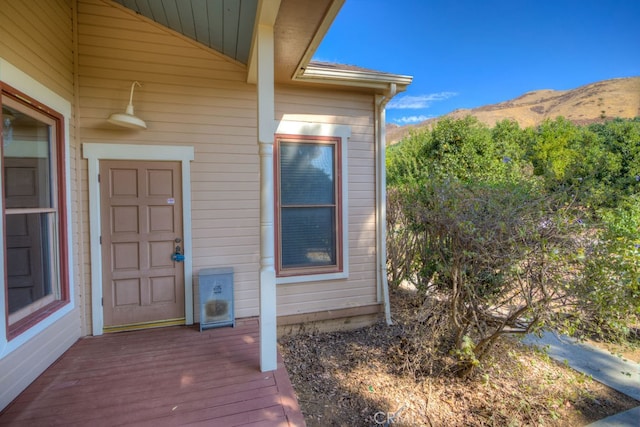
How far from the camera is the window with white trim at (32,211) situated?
6.91 ft

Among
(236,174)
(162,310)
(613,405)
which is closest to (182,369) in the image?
(162,310)

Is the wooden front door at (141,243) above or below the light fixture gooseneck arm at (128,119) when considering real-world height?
below

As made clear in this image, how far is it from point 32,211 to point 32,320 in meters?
0.85

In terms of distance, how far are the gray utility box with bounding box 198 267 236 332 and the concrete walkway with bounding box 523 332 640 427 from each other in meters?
2.94

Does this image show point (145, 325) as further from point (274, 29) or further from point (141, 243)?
point (274, 29)

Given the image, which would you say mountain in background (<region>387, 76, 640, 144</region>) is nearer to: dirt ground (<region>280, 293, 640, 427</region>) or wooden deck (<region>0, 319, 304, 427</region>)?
dirt ground (<region>280, 293, 640, 427</region>)

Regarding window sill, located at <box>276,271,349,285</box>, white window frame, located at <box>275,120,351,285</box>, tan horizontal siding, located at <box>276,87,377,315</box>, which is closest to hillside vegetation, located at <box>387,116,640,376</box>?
tan horizontal siding, located at <box>276,87,377,315</box>

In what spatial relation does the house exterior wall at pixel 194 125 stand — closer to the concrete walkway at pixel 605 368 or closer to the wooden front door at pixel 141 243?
the wooden front door at pixel 141 243

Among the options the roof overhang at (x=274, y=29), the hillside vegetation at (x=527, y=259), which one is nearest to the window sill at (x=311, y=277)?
the hillside vegetation at (x=527, y=259)

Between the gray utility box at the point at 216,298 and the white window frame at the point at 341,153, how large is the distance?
1.95ft

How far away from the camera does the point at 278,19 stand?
2238mm

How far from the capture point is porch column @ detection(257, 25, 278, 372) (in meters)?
2.31

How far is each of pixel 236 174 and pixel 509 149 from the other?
9.59m

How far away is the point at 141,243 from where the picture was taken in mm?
A: 3141
